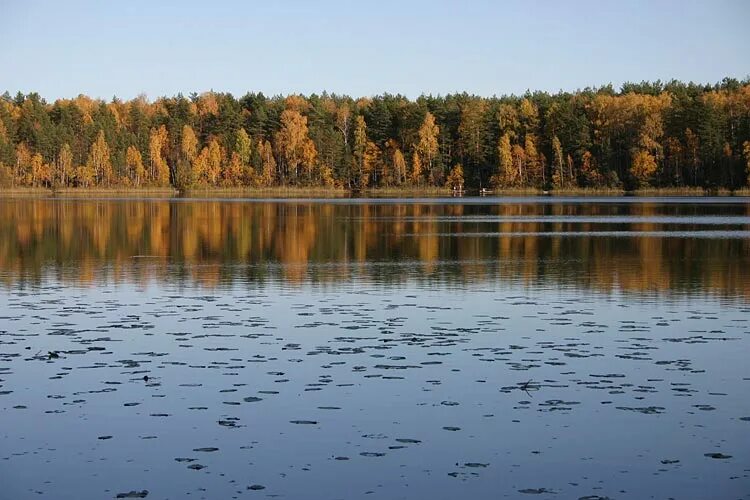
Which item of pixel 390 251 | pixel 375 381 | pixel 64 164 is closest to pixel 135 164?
pixel 64 164

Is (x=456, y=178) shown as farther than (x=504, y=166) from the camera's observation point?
Yes

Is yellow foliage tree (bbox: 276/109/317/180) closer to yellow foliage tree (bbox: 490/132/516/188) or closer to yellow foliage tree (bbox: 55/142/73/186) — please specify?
yellow foliage tree (bbox: 490/132/516/188)

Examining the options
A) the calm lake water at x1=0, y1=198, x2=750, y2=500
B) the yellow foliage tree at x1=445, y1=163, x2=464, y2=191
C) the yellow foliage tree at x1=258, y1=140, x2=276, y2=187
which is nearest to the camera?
the calm lake water at x1=0, y1=198, x2=750, y2=500

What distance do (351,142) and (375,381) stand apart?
137 meters

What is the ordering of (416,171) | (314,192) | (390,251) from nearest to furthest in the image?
(390,251) < (314,192) < (416,171)

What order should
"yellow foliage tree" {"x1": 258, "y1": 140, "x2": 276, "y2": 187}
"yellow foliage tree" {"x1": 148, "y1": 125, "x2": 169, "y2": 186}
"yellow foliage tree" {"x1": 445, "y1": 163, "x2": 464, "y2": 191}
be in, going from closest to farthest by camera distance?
1. "yellow foliage tree" {"x1": 148, "y1": 125, "x2": 169, "y2": 186}
2. "yellow foliage tree" {"x1": 445, "y1": 163, "x2": 464, "y2": 191}
3. "yellow foliage tree" {"x1": 258, "y1": 140, "x2": 276, "y2": 187}

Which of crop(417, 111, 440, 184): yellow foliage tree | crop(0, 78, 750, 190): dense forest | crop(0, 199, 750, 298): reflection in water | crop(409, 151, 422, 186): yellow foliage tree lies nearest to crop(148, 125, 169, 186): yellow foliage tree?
crop(0, 78, 750, 190): dense forest

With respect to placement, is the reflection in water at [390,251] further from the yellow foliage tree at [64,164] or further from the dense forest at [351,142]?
the yellow foliage tree at [64,164]

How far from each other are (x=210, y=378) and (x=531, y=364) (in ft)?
15.6

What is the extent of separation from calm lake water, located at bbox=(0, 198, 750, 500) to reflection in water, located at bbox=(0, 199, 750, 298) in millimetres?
300

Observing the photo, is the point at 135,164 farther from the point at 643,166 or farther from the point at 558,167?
the point at 643,166

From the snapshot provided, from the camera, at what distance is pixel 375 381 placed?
13.2 meters

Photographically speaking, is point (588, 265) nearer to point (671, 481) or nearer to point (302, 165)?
point (671, 481)

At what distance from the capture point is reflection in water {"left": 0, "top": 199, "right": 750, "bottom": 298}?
2636 centimetres
